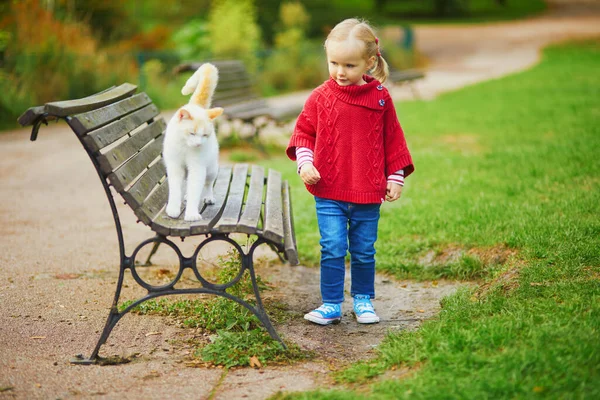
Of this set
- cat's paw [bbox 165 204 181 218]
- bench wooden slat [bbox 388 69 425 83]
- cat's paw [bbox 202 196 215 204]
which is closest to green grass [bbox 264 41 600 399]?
cat's paw [bbox 165 204 181 218]

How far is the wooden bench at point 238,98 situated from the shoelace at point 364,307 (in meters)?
4.83

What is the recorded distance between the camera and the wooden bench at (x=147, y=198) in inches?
124

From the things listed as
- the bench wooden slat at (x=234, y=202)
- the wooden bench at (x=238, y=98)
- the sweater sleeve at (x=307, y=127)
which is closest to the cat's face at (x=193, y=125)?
the bench wooden slat at (x=234, y=202)

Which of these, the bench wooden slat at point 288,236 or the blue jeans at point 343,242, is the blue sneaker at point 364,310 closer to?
the blue jeans at point 343,242

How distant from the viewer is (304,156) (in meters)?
3.69

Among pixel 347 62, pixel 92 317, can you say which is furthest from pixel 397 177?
pixel 92 317

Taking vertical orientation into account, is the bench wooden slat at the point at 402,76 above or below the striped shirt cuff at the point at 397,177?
above

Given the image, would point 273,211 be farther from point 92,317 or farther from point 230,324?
point 92,317

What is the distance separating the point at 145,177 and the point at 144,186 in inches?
6.0

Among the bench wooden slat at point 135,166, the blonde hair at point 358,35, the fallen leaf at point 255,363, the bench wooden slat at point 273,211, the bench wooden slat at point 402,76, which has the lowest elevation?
the fallen leaf at point 255,363

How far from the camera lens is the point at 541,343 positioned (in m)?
2.91

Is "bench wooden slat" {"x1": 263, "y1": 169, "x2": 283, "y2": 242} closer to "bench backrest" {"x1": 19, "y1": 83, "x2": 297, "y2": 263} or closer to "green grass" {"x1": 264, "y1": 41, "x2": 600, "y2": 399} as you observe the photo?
"bench backrest" {"x1": 19, "y1": 83, "x2": 297, "y2": 263}

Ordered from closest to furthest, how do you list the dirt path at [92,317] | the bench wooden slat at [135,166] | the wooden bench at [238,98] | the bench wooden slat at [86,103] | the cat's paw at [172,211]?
the bench wooden slat at [86,103]
the dirt path at [92,317]
the bench wooden slat at [135,166]
the cat's paw at [172,211]
the wooden bench at [238,98]

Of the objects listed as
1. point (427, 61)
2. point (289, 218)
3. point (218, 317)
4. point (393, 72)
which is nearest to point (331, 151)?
point (289, 218)
